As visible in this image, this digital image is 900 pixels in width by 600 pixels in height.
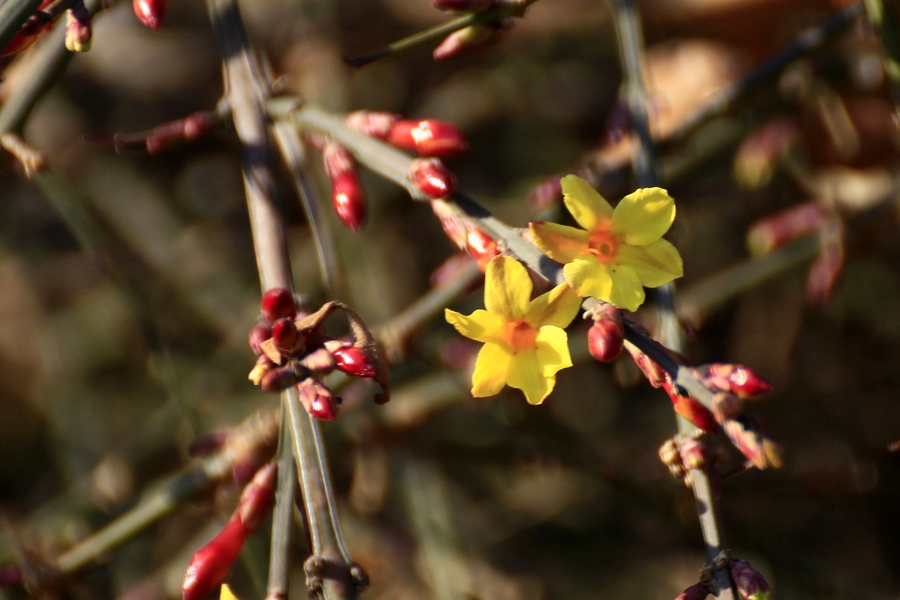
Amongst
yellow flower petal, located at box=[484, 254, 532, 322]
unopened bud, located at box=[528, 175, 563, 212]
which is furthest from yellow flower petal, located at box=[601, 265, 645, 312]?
unopened bud, located at box=[528, 175, 563, 212]

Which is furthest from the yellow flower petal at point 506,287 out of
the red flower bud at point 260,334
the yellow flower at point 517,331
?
the red flower bud at point 260,334

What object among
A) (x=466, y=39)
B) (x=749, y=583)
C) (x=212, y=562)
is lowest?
(x=749, y=583)

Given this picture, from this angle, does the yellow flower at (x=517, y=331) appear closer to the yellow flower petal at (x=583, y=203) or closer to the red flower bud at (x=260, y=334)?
the yellow flower petal at (x=583, y=203)

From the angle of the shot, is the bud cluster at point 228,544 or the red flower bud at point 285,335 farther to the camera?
the bud cluster at point 228,544

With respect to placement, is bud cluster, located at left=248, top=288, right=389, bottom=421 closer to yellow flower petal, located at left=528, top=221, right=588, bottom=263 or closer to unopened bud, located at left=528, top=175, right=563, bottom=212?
yellow flower petal, located at left=528, top=221, right=588, bottom=263

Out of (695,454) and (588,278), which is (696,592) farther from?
(588,278)

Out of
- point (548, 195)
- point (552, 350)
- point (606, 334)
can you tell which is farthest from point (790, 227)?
point (606, 334)
